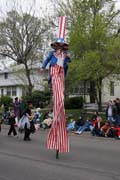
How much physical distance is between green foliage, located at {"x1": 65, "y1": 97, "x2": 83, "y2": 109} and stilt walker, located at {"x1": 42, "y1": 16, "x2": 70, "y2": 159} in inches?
1168

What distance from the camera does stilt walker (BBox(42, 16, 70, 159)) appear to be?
1144cm

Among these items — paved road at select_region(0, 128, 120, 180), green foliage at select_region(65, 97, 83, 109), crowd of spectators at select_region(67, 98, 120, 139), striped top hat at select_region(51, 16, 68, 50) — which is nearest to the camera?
paved road at select_region(0, 128, 120, 180)

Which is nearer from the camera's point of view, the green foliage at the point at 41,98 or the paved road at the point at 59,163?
the paved road at the point at 59,163

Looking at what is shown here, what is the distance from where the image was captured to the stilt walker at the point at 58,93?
37.5ft

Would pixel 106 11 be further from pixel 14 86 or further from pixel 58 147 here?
pixel 14 86

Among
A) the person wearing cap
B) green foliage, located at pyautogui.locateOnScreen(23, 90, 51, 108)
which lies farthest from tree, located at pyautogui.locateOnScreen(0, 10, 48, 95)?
the person wearing cap

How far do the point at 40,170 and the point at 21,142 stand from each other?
6.64 m

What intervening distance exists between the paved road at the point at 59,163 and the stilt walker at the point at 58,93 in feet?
1.57

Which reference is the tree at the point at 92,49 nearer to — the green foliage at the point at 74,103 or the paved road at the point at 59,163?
the green foliage at the point at 74,103

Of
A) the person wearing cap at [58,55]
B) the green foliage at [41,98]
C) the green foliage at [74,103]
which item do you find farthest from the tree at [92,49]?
the person wearing cap at [58,55]

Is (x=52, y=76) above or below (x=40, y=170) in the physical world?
above

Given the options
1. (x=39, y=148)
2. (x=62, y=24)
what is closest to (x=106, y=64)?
(x=39, y=148)

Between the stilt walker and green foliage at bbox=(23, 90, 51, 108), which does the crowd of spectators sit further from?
green foliage at bbox=(23, 90, 51, 108)

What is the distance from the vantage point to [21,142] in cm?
1659
